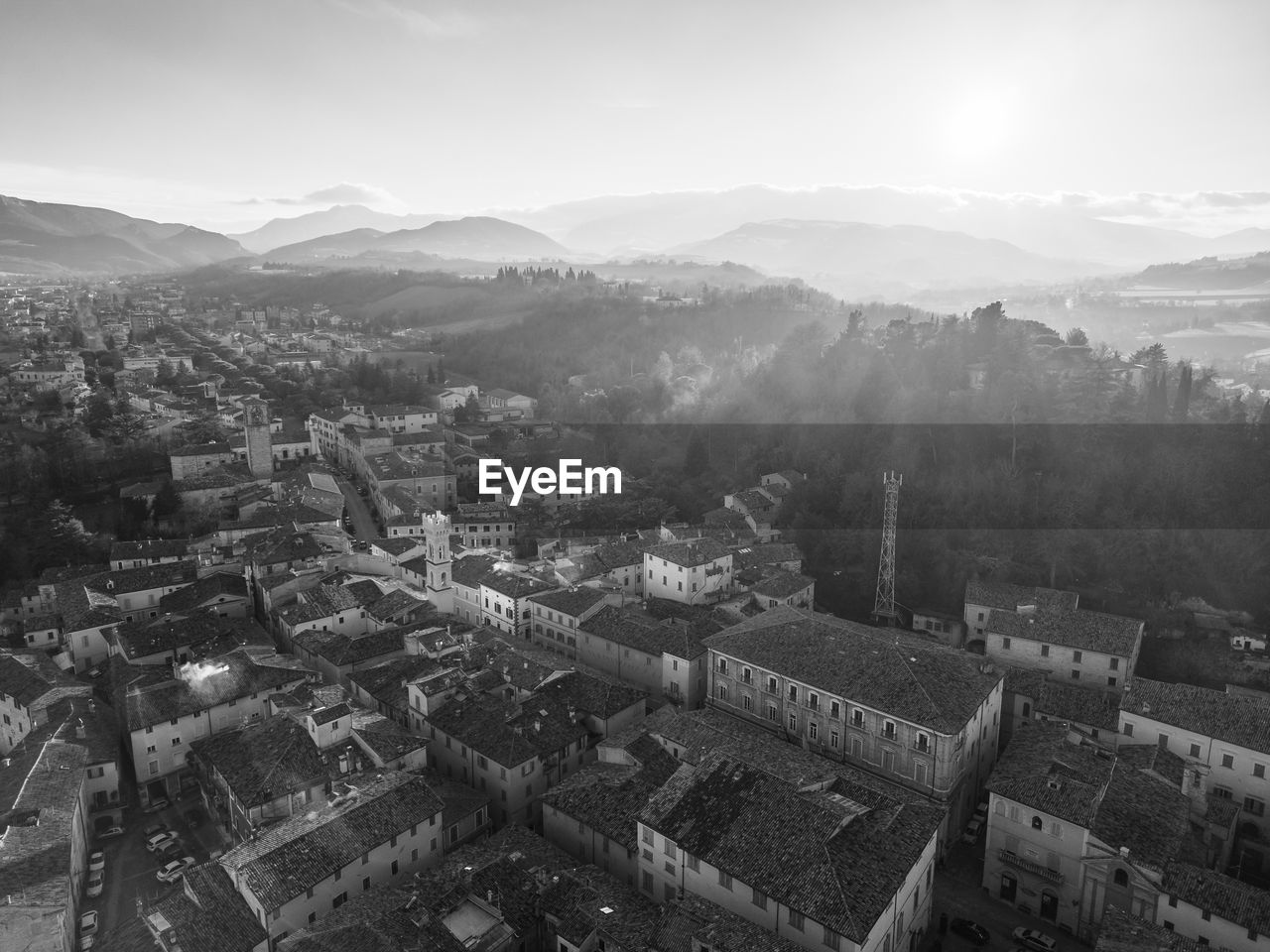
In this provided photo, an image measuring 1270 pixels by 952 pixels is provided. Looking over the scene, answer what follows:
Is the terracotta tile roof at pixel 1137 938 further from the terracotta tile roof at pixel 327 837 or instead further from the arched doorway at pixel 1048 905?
the terracotta tile roof at pixel 327 837

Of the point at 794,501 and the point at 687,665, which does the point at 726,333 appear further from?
the point at 687,665

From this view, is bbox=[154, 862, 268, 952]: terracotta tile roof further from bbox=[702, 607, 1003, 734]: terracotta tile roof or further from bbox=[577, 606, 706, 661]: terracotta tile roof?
bbox=[577, 606, 706, 661]: terracotta tile roof

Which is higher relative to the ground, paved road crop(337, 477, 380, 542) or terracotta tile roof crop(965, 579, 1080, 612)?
terracotta tile roof crop(965, 579, 1080, 612)

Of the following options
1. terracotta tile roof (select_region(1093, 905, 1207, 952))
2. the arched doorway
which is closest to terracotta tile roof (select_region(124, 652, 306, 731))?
the arched doorway

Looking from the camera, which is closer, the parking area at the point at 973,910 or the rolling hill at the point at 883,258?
the parking area at the point at 973,910

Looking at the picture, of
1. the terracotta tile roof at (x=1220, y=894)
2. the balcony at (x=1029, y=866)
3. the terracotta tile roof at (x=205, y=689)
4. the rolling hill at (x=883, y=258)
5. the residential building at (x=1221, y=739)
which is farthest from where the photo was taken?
the rolling hill at (x=883, y=258)

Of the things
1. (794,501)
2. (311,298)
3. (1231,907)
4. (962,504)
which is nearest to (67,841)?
(1231,907)

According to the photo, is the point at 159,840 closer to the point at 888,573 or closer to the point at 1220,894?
the point at 1220,894

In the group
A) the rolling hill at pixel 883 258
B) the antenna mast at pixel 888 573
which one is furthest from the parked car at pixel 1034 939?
the rolling hill at pixel 883 258
